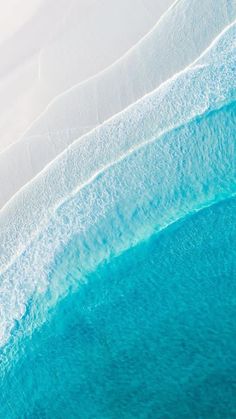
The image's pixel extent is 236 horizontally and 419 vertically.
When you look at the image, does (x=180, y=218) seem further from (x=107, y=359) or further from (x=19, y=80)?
(x=19, y=80)

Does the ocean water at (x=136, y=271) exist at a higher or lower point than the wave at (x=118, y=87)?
lower

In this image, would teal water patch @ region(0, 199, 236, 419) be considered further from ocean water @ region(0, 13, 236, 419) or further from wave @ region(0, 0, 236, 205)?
wave @ region(0, 0, 236, 205)

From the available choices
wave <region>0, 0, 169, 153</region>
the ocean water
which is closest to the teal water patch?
the ocean water

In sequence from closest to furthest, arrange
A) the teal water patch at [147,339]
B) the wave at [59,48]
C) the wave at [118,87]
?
the teal water patch at [147,339] → the wave at [118,87] → the wave at [59,48]

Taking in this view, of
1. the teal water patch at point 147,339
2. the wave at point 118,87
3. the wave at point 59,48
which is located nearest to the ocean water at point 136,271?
the teal water patch at point 147,339

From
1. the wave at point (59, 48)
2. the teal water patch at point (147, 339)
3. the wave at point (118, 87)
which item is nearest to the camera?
the teal water patch at point (147, 339)

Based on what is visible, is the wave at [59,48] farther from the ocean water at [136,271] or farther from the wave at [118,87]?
the ocean water at [136,271]

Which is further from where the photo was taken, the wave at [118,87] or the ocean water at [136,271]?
the wave at [118,87]
